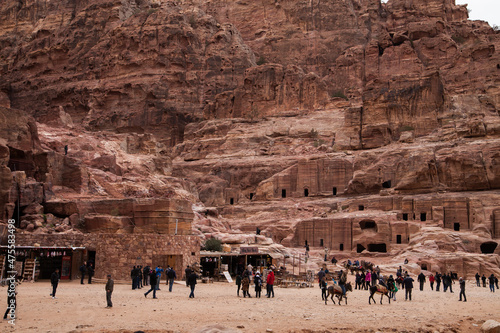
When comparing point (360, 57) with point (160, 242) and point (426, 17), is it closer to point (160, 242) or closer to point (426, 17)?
point (426, 17)

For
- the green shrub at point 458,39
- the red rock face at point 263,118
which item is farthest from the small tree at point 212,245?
the green shrub at point 458,39

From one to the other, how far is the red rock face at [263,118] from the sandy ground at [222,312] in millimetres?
9505

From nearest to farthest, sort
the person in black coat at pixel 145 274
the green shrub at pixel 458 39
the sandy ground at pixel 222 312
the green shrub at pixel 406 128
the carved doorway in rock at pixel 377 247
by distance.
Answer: the sandy ground at pixel 222 312
the person in black coat at pixel 145 274
the carved doorway in rock at pixel 377 247
the green shrub at pixel 406 128
the green shrub at pixel 458 39

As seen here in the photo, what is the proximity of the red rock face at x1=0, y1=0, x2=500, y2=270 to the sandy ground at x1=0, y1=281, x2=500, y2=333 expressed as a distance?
31.2ft

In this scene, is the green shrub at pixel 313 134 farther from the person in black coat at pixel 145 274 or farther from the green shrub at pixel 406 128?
the person in black coat at pixel 145 274

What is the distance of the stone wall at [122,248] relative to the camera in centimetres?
2773

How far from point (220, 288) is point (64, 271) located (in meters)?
7.43

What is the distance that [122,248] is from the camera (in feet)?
91.4

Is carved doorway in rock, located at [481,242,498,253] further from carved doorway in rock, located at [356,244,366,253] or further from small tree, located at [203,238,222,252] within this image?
small tree, located at [203,238,222,252]

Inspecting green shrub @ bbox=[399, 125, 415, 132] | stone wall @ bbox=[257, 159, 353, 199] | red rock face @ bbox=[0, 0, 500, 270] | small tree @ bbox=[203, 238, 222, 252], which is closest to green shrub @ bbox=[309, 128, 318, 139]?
red rock face @ bbox=[0, 0, 500, 270]

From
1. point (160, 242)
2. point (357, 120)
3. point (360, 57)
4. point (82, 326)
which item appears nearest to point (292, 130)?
point (357, 120)

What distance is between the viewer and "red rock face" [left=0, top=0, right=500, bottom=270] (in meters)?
44.6

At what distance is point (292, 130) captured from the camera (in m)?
76.8

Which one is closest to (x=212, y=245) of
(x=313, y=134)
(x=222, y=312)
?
(x=222, y=312)
